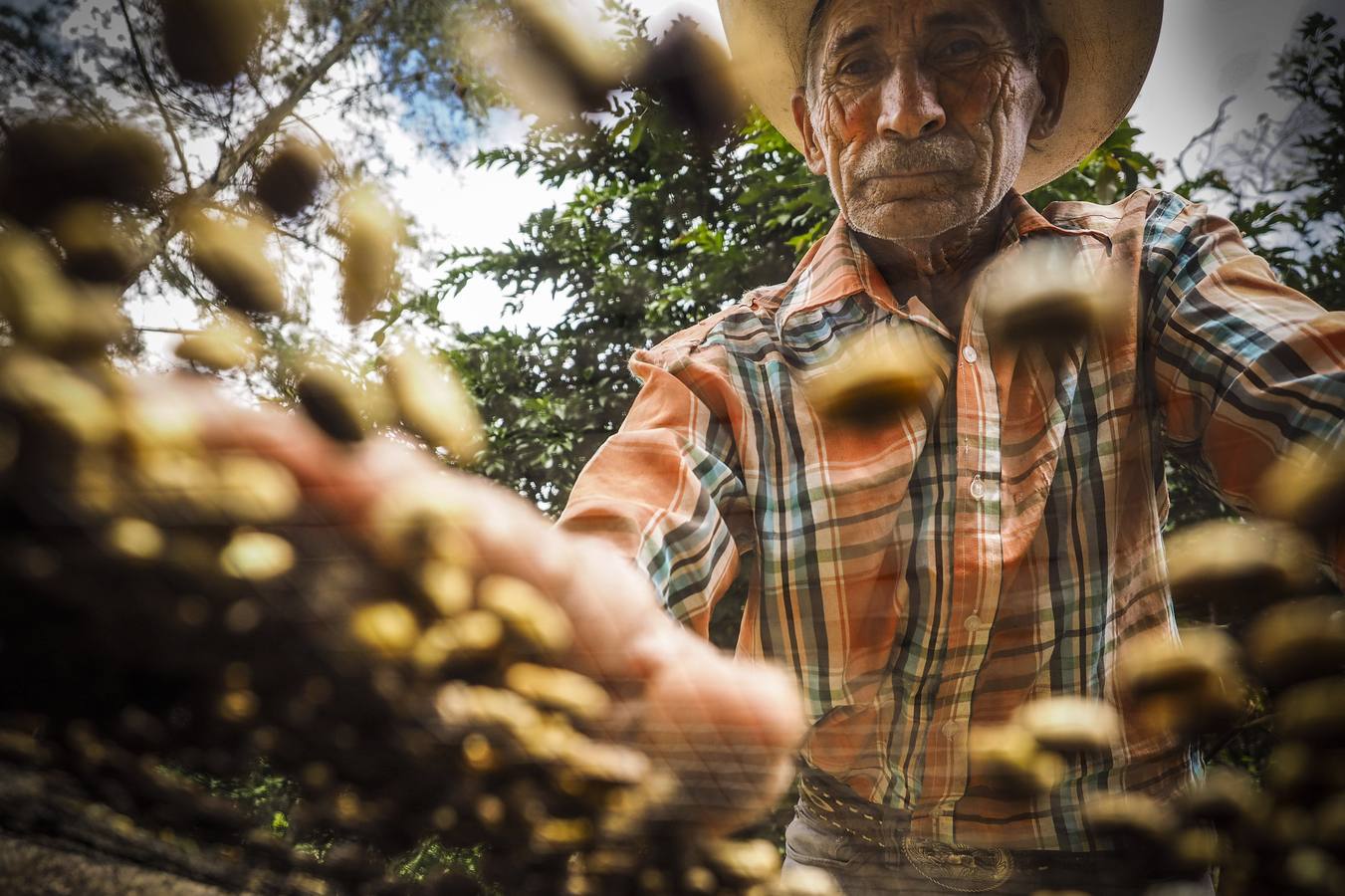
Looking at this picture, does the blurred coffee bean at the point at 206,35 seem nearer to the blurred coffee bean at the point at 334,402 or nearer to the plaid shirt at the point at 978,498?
the blurred coffee bean at the point at 334,402

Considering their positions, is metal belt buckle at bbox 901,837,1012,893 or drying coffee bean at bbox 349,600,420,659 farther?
metal belt buckle at bbox 901,837,1012,893

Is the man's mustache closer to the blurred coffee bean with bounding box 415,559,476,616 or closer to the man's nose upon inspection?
the man's nose

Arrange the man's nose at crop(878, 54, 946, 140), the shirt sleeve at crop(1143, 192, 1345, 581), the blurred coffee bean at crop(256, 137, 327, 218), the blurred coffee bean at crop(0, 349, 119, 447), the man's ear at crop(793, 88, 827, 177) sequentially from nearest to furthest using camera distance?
the blurred coffee bean at crop(0, 349, 119, 447)
the blurred coffee bean at crop(256, 137, 327, 218)
the shirt sleeve at crop(1143, 192, 1345, 581)
the man's nose at crop(878, 54, 946, 140)
the man's ear at crop(793, 88, 827, 177)

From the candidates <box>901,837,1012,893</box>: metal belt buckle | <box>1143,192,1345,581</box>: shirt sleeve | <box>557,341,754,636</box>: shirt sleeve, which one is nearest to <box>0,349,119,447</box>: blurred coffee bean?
<box>557,341,754,636</box>: shirt sleeve

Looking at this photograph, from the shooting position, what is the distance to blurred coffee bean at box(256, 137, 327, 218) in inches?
11.8

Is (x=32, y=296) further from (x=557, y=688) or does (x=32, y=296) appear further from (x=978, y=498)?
(x=978, y=498)

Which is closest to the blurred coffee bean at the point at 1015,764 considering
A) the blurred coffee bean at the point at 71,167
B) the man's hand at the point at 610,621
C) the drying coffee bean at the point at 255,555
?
the man's hand at the point at 610,621

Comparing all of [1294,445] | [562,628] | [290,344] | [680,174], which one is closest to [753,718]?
[562,628]

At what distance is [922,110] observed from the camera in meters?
0.54

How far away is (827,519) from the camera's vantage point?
567 mm

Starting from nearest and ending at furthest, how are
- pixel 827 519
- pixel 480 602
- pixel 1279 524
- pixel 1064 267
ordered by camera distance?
pixel 480 602 < pixel 1279 524 < pixel 1064 267 < pixel 827 519

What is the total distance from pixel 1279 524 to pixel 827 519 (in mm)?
282

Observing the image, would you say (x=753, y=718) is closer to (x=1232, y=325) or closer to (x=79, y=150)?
(x=79, y=150)

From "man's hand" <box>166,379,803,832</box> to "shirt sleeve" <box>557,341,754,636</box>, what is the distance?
178 millimetres
